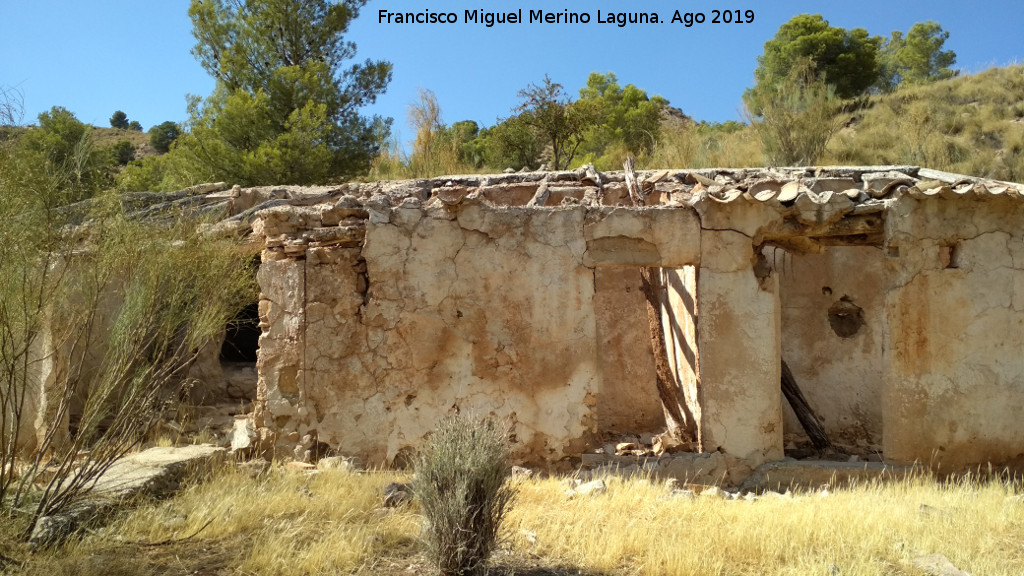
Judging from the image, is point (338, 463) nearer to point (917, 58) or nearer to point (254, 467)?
point (254, 467)

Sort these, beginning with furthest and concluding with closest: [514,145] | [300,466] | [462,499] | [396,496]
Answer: [514,145] → [300,466] → [396,496] → [462,499]

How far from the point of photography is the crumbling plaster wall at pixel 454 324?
6.51 meters

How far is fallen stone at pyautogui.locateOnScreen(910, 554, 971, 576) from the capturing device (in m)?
4.25

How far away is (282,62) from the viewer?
Answer: 15500 millimetres

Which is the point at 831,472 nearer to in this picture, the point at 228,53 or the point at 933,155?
the point at 933,155

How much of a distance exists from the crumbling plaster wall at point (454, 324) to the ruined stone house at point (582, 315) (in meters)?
0.02

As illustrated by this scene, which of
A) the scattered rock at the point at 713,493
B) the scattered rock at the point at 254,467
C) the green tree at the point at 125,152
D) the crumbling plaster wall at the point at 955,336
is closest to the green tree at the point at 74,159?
the scattered rock at the point at 254,467

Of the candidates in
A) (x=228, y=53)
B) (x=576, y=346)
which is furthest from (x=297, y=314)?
(x=228, y=53)

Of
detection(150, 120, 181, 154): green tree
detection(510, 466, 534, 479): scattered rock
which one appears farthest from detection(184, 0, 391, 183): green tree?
→ detection(150, 120, 181, 154): green tree

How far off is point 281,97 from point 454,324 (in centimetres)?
983

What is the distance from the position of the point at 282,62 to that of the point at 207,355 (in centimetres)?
840

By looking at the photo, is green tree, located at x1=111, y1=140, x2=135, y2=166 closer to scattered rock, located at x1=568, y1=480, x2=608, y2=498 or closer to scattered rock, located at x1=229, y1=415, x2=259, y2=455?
scattered rock, located at x1=229, y1=415, x2=259, y2=455

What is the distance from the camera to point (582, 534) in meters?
4.66

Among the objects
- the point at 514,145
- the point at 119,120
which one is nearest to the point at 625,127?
the point at 514,145
